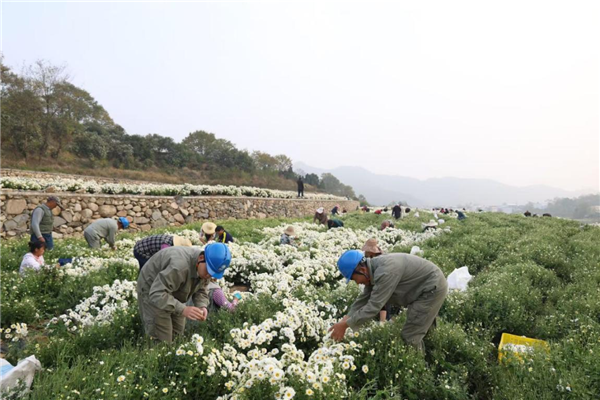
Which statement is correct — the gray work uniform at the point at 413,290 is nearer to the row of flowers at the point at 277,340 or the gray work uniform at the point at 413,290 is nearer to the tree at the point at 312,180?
the row of flowers at the point at 277,340

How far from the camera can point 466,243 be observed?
1061 centimetres

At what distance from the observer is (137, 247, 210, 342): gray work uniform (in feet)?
12.4

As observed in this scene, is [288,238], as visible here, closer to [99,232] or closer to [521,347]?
[99,232]

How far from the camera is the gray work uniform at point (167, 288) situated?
379 centimetres

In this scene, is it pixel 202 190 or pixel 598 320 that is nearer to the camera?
pixel 598 320

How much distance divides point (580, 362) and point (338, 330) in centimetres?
274

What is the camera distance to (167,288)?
386 centimetres

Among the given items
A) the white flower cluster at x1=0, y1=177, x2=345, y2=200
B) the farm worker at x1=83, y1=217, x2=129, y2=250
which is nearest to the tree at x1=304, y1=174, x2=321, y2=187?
the white flower cluster at x1=0, y1=177, x2=345, y2=200

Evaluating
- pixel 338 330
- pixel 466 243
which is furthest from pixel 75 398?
pixel 466 243

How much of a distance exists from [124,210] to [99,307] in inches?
374

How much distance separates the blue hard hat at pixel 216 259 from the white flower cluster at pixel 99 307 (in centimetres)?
183

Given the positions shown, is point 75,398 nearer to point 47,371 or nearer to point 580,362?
point 47,371

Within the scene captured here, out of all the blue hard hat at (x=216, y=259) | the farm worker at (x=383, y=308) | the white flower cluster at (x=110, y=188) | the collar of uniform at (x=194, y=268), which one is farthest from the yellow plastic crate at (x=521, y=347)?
the white flower cluster at (x=110, y=188)

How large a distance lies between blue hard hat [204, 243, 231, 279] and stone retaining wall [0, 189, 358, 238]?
10.9m
